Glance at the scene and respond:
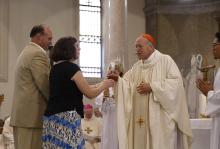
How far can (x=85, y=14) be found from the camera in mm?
15422

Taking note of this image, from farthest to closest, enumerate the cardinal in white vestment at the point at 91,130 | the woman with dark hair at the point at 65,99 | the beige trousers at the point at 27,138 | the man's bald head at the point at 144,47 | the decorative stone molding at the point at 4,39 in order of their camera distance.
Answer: the decorative stone molding at the point at 4,39 < the cardinal in white vestment at the point at 91,130 < the man's bald head at the point at 144,47 < the beige trousers at the point at 27,138 < the woman with dark hair at the point at 65,99

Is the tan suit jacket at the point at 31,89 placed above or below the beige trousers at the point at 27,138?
above

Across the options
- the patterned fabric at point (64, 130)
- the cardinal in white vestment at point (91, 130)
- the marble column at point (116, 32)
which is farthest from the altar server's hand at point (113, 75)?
the marble column at point (116, 32)

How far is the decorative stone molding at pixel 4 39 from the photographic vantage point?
13.4 m

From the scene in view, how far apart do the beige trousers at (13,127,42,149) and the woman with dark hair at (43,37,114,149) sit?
0.62 ft

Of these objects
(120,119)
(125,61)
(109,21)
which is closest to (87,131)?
(125,61)

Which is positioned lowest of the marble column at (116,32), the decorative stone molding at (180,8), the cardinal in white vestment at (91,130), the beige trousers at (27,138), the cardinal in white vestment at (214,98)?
the cardinal in white vestment at (91,130)

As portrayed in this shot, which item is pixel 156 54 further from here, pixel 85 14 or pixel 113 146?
pixel 85 14

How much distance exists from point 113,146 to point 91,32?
27.1 ft

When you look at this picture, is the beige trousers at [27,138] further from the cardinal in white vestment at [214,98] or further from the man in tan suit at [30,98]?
the cardinal in white vestment at [214,98]

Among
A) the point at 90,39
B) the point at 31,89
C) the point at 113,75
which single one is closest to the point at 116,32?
the point at 90,39

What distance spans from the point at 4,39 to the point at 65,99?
9.37 metres

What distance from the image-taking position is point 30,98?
4.83 metres

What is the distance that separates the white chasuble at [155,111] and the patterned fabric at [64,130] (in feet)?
4.51
